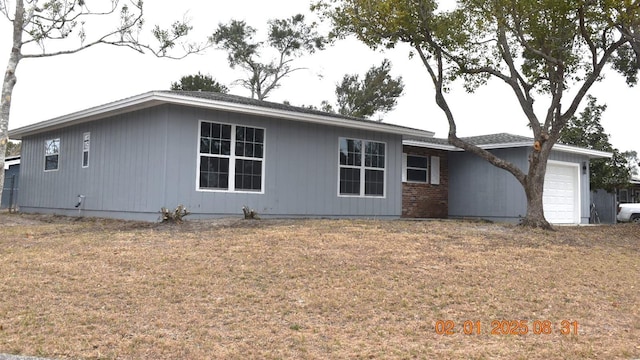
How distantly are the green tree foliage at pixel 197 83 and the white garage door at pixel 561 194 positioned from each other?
22.0 metres

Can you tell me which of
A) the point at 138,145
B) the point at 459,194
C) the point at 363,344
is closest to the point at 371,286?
the point at 363,344

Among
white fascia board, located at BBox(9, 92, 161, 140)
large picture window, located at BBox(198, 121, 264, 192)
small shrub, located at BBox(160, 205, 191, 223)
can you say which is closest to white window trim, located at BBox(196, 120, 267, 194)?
A: large picture window, located at BBox(198, 121, 264, 192)

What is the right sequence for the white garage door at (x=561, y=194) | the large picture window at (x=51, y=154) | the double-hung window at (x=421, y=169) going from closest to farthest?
the large picture window at (x=51, y=154) → the white garage door at (x=561, y=194) → the double-hung window at (x=421, y=169)

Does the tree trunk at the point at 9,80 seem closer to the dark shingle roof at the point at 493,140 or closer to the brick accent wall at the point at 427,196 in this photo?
the brick accent wall at the point at 427,196

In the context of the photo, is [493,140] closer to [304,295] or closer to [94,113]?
[94,113]

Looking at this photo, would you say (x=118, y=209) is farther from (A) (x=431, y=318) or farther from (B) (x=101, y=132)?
(A) (x=431, y=318)

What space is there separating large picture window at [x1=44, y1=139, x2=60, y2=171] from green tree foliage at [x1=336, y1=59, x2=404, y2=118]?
2241 centimetres

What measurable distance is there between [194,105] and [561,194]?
1280 cm

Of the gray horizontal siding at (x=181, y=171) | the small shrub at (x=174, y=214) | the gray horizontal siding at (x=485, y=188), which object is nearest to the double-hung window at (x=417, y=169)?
the gray horizontal siding at (x=485, y=188)

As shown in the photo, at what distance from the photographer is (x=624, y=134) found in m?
33.8

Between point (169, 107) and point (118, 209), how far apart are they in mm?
2901

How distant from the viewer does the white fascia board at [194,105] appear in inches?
455

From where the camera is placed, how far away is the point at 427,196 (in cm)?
1884
